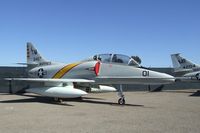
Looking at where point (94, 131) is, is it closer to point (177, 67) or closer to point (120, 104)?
point (120, 104)

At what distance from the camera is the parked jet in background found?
1159 inches

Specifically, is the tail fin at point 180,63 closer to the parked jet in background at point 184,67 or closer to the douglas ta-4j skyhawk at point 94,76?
the parked jet in background at point 184,67

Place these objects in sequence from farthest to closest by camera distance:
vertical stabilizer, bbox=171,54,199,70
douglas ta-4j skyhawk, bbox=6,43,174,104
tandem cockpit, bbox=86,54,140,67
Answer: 1. vertical stabilizer, bbox=171,54,199,70
2. tandem cockpit, bbox=86,54,140,67
3. douglas ta-4j skyhawk, bbox=6,43,174,104

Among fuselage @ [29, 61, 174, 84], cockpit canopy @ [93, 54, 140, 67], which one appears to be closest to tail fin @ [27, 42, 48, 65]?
fuselage @ [29, 61, 174, 84]

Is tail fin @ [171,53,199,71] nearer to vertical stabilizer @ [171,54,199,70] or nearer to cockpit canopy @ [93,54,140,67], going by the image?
vertical stabilizer @ [171,54,199,70]

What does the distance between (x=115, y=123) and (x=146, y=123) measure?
2.90 feet

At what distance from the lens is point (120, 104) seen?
629 inches

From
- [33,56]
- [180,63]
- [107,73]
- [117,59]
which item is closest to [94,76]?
[107,73]

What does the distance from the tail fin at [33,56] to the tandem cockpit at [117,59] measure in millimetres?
5758

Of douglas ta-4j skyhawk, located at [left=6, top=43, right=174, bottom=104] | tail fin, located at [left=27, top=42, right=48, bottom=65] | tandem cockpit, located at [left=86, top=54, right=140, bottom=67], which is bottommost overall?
douglas ta-4j skyhawk, located at [left=6, top=43, right=174, bottom=104]

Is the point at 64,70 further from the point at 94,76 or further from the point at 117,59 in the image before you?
the point at 117,59

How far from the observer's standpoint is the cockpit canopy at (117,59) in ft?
56.5

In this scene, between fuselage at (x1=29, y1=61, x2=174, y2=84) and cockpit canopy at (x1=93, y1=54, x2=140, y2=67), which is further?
cockpit canopy at (x1=93, y1=54, x2=140, y2=67)

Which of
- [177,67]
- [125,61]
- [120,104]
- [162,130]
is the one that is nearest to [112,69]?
[125,61]
